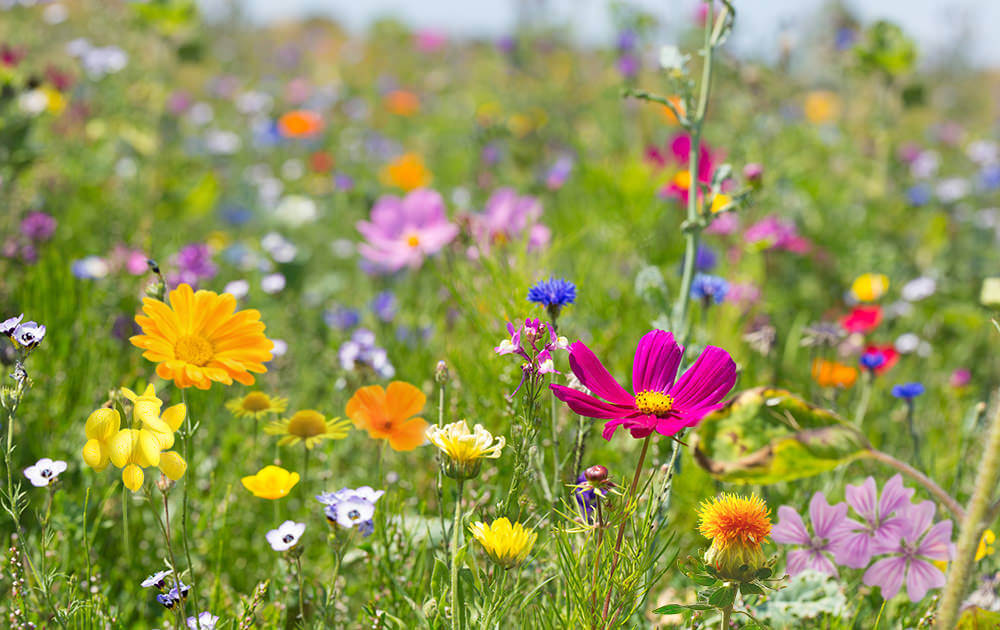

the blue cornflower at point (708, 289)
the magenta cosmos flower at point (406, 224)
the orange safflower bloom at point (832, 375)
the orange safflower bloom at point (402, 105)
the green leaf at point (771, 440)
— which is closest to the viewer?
the green leaf at point (771, 440)

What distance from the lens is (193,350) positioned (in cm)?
79

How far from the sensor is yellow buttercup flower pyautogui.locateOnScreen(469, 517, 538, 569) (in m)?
0.68

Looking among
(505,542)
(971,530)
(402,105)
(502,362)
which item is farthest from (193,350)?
(402,105)

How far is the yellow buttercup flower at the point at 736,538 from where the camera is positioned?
705 mm

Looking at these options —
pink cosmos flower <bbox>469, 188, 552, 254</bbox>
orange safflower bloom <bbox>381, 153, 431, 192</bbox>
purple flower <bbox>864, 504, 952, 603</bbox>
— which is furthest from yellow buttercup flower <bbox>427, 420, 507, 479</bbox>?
orange safflower bloom <bbox>381, 153, 431, 192</bbox>

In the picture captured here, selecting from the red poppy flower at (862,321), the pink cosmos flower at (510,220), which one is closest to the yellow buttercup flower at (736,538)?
the pink cosmos flower at (510,220)

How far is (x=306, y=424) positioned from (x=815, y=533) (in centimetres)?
64

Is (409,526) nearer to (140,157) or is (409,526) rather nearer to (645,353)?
(645,353)

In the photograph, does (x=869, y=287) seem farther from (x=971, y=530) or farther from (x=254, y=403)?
(x=254, y=403)

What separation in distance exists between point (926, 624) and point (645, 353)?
45cm

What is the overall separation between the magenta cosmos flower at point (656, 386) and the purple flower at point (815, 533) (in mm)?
225

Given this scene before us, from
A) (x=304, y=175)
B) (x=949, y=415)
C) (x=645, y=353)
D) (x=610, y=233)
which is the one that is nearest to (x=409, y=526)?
(x=645, y=353)

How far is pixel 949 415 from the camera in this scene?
1.68 metres

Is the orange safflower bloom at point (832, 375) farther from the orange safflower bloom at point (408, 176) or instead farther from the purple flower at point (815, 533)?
the orange safflower bloom at point (408, 176)
